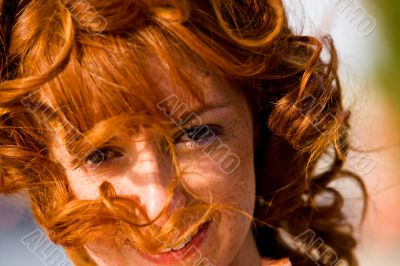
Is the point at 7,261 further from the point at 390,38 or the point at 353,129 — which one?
the point at 390,38

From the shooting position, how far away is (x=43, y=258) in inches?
63.0

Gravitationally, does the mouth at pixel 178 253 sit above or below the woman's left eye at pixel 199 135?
below

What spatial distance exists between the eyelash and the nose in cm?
5

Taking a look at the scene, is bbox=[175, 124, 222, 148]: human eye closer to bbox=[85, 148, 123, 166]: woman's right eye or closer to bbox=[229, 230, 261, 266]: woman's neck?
bbox=[85, 148, 123, 166]: woman's right eye

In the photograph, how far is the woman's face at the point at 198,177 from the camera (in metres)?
1.13

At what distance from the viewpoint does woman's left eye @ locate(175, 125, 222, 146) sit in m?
1.19

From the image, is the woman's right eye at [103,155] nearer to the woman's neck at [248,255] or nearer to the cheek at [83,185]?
the cheek at [83,185]

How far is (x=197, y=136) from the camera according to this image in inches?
47.4

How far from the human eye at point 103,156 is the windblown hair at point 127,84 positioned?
25mm

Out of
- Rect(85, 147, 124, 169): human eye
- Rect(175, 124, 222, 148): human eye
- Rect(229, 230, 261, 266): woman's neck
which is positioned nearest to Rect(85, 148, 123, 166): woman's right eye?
Rect(85, 147, 124, 169): human eye

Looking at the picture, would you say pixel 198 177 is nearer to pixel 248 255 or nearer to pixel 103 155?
pixel 103 155

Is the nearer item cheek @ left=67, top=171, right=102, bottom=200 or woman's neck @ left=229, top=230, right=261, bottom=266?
cheek @ left=67, top=171, right=102, bottom=200

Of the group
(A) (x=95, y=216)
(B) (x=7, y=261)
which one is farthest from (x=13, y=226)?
(A) (x=95, y=216)

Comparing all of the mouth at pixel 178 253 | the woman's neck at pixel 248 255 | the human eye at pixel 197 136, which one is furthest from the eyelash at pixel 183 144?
the woman's neck at pixel 248 255
